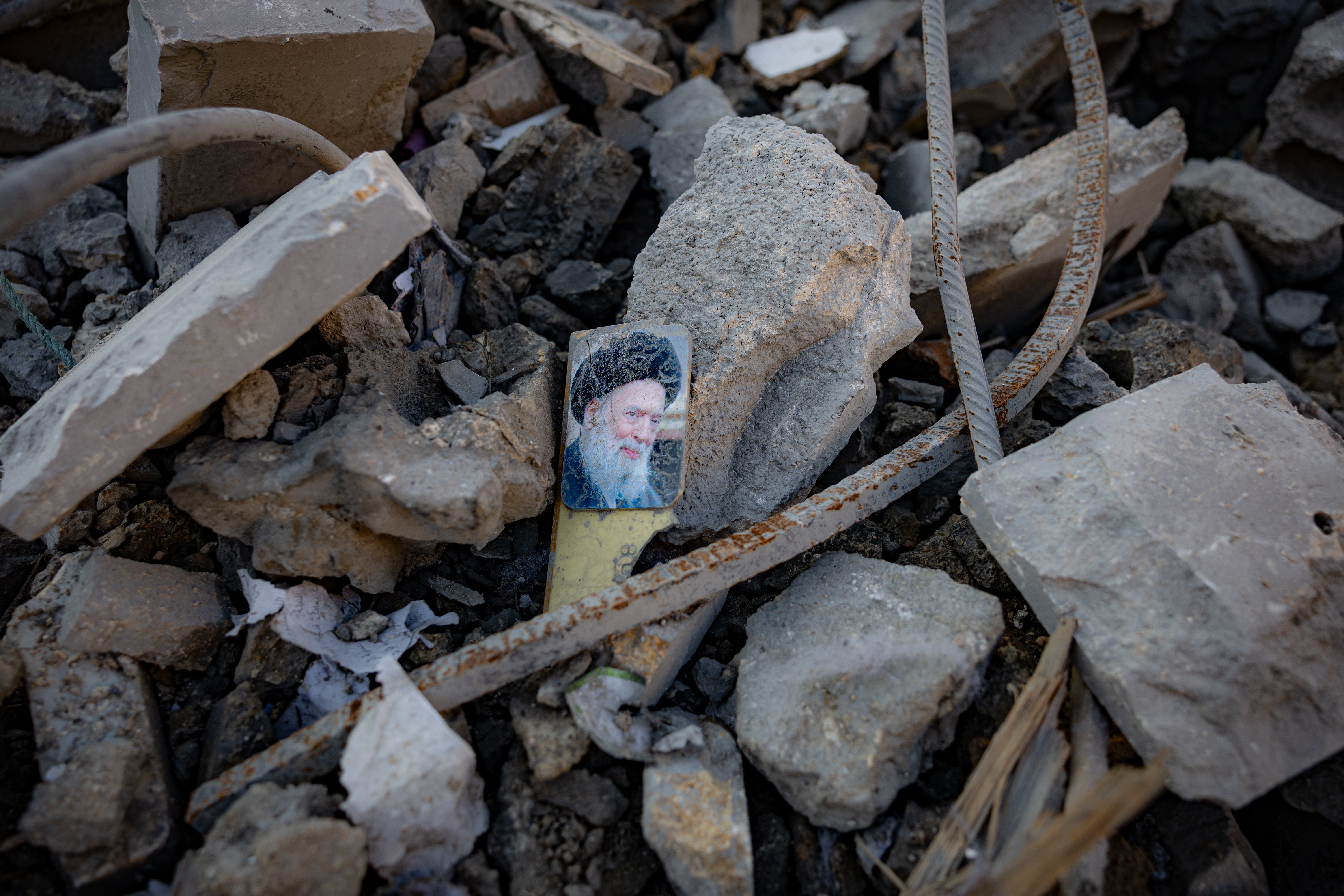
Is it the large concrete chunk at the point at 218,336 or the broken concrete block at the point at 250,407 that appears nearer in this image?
the large concrete chunk at the point at 218,336

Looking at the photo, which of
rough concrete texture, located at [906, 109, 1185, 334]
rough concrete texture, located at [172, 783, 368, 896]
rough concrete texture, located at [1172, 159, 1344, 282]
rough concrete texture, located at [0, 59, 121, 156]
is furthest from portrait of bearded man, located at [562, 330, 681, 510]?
rough concrete texture, located at [1172, 159, 1344, 282]

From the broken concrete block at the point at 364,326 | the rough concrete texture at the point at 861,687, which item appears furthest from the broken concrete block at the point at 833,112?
the rough concrete texture at the point at 861,687

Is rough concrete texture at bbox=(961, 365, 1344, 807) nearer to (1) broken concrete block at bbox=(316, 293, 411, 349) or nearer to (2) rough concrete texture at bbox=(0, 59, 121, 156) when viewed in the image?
(1) broken concrete block at bbox=(316, 293, 411, 349)

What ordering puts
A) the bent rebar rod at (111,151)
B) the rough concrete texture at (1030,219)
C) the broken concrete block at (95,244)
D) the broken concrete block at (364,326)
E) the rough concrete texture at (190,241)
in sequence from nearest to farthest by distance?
the bent rebar rod at (111,151)
the broken concrete block at (364,326)
the rough concrete texture at (190,241)
the broken concrete block at (95,244)
the rough concrete texture at (1030,219)

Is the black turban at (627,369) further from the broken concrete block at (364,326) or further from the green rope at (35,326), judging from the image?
the green rope at (35,326)

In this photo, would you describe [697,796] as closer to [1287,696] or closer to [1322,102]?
[1287,696]

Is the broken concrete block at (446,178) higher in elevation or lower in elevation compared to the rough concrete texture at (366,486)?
higher

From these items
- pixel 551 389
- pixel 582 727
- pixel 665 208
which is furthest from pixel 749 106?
pixel 582 727
